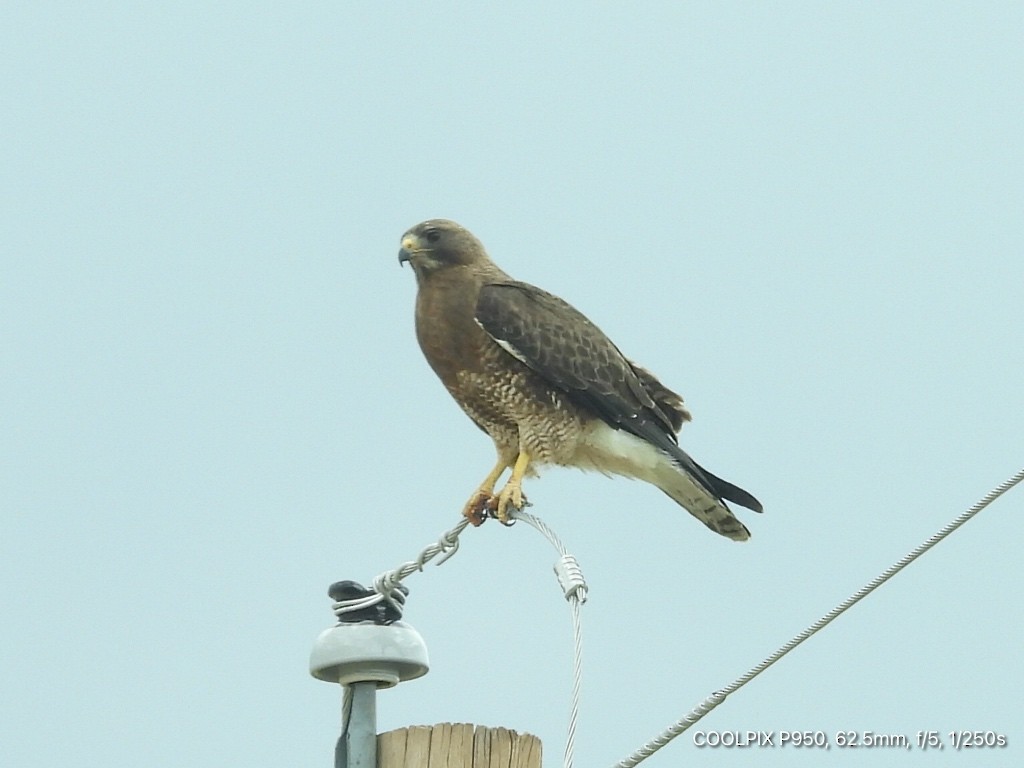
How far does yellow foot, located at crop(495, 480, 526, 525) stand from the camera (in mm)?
6432

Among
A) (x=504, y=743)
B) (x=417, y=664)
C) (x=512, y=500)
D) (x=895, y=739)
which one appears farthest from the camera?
(x=512, y=500)

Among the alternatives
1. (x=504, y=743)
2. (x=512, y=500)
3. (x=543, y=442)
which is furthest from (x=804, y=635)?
(x=543, y=442)

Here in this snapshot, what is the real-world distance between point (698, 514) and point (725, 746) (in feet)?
8.85

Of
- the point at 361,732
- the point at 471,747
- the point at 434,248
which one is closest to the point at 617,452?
the point at 434,248

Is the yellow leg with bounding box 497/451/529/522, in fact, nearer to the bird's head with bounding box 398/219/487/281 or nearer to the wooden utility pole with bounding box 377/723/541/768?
the bird's head with bounding box 398/219/487/281

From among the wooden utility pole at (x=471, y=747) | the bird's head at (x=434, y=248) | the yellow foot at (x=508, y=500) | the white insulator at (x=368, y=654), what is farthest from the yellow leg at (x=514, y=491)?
the wooden utility pole at (x=471, y=747)

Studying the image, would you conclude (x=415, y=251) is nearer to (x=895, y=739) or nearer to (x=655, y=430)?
(x=655, y=430)

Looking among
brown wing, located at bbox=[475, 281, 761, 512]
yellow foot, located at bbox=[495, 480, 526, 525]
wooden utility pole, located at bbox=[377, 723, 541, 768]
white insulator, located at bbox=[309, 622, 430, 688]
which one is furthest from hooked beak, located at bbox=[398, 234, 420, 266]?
wooden utility pole, located at bbox=[377, 723, 541, 768]

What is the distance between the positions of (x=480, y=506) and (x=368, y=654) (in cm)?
253

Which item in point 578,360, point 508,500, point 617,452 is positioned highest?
point 578,360

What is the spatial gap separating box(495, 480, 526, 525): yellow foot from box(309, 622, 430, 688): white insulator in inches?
85.1

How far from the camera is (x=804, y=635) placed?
3.89 meters

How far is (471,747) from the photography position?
376 centimetres

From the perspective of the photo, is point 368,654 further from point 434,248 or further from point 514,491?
point 434,248
